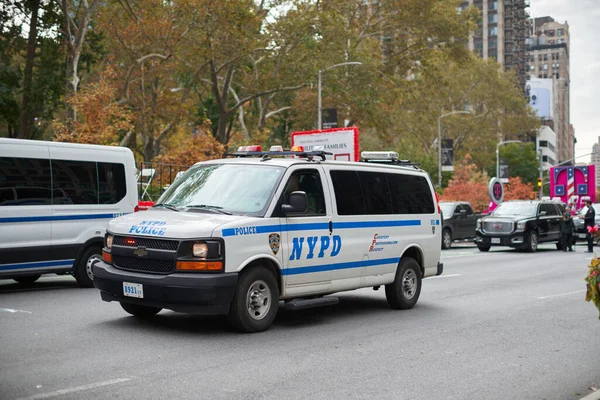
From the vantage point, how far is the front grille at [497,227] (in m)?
27.8

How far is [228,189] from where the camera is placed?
962 centimetres

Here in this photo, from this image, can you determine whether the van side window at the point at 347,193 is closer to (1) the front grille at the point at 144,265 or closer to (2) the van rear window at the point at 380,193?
(2) the van rear window at the point at 380,193

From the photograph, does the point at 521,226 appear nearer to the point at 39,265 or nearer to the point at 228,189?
the point at 39,265

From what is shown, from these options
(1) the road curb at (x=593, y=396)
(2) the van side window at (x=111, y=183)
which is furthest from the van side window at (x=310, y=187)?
(2) the van side window at (x=111, y=183)

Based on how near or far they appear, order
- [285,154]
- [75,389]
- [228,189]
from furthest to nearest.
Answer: [285,154] → [228,189] → [75,389]

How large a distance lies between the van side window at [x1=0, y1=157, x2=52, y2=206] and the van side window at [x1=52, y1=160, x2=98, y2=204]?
0.16 meters

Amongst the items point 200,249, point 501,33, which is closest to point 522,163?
point 501,33

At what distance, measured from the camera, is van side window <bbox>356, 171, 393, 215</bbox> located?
1088 cm

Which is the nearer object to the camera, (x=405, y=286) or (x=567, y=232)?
(x=405, y=286)

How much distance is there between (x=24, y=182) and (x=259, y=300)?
5230mm

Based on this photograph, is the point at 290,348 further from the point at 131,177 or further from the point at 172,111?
the point at 172,111

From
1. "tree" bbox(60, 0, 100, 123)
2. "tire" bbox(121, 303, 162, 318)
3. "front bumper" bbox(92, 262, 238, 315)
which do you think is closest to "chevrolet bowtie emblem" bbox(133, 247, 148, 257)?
"front bumper" bbox(92, 262, 238, 315)

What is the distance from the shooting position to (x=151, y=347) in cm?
815

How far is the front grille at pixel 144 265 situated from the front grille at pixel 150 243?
6.1 inches
